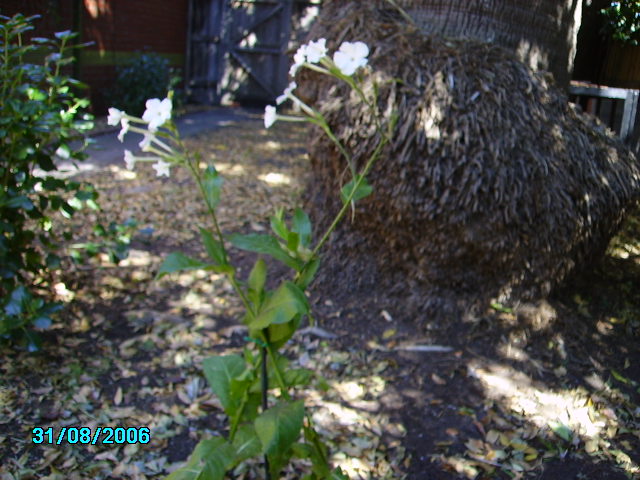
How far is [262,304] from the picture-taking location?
1.79 m

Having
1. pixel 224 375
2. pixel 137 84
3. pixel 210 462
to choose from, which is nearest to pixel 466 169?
pixel 224 375

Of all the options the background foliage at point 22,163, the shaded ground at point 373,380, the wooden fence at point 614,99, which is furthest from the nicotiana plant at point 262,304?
the wooden fence at point 614,99

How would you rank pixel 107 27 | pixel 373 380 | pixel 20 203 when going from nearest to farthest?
pixel 20 203 < pixel 373 380 < pixel 107 27

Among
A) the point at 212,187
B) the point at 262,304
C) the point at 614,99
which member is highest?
the point at 614,99

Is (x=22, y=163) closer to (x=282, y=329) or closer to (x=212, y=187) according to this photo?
(x=212, y=187)

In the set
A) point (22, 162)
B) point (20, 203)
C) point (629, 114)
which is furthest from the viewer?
point (629, 114)

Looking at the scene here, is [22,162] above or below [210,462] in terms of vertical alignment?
above

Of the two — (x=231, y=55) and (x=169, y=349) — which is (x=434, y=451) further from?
(x=231, y=55)

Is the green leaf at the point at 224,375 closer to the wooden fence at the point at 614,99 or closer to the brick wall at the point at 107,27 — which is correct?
the wooden fence at the point at 614,99

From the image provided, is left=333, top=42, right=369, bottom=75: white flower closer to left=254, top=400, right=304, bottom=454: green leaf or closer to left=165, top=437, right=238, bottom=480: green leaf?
left=254, top=400, right=304, bottom=454: green leaf

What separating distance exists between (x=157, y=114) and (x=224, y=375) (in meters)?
0.81

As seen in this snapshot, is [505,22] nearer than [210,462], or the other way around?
[210,462]

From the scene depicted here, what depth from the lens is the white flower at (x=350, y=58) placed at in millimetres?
1648

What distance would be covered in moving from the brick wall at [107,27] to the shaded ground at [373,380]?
202 inches
